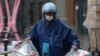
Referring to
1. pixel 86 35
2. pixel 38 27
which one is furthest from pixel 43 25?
pixel 86 35

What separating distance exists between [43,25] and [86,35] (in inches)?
208

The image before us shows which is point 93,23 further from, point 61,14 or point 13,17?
point 13,17

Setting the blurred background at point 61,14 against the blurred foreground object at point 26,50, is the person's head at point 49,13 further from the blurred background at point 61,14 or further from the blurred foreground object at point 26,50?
the blurred background at point 61,14

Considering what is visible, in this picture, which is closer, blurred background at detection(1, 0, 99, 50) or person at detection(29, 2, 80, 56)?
person at detection(29, 2, 80, 56)

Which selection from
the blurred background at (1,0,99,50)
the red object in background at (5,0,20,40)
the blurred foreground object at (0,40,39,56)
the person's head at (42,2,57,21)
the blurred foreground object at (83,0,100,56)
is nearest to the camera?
the person's head at (42,2,57,21)

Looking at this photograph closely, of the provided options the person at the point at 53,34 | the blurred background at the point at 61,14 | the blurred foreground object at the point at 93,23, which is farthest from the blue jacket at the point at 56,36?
the blurred background at the point at 61,14

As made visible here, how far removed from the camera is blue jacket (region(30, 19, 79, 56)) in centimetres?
587

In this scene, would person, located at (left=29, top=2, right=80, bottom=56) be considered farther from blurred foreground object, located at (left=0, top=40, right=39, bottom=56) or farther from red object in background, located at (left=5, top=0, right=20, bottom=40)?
red object in background, located at (left=5, top=0, right=20, bottom=40)

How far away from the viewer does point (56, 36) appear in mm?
5875

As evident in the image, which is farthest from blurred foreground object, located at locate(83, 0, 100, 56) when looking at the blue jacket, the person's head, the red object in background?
the person's head

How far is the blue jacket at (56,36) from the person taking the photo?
5.87m

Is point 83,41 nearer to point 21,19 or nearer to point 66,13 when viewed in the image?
point 66,13

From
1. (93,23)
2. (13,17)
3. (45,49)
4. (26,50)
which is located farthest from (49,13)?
(13,17)

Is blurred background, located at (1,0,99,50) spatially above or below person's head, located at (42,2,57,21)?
below
